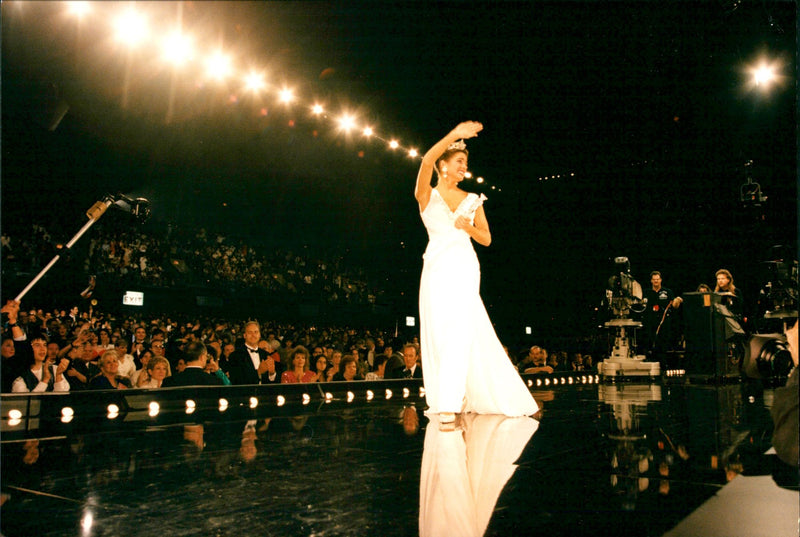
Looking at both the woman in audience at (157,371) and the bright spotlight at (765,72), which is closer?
the woman in audience at (157,371)

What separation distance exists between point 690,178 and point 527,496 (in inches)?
395

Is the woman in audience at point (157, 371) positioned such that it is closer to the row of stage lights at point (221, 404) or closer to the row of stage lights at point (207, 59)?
the row of stage lights at point (221, 404)

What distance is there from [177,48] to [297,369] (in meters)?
4.26

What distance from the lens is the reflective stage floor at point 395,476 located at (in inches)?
56.3

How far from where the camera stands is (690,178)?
9961 mm

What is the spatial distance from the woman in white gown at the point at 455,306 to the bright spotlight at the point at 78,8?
4.93 meters

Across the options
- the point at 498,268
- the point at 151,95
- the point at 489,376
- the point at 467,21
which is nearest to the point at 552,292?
the point at 498,268

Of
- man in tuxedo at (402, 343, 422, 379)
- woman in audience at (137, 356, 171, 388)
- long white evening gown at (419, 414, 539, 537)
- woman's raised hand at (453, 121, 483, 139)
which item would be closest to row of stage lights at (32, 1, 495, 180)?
man in tuxedo at (402, 343, 422, 379)

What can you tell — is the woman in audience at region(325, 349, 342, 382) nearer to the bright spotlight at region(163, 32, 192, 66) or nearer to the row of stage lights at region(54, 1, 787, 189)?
the row of stage lights at region(54, 1, 787, 189)

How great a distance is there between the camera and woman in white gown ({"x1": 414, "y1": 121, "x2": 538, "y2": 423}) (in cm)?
326

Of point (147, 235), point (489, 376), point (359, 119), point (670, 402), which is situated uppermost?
point (359, 119)

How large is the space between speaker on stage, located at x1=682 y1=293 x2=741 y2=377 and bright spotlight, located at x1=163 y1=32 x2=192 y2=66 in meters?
7.20

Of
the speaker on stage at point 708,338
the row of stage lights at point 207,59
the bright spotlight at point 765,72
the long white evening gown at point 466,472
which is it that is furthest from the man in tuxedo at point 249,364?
the bright spotlight at point 765,72

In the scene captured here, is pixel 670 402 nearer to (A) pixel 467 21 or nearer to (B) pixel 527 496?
(B) pixel 527 496
